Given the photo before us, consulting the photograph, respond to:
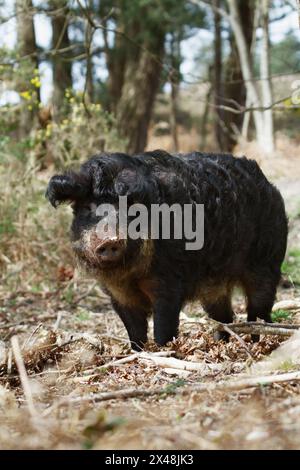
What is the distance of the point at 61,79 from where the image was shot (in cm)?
1662

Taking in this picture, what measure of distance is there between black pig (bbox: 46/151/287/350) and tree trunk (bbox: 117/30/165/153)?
394 inches

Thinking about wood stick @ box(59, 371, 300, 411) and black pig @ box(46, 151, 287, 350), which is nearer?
wood stick @ box(59, 371, 300, 411)

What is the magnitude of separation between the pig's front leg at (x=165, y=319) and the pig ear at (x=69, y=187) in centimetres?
115

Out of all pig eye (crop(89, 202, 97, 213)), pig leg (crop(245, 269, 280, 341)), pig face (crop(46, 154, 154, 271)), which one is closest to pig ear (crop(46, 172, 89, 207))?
pig face (crop(46, 154, 154, 271))

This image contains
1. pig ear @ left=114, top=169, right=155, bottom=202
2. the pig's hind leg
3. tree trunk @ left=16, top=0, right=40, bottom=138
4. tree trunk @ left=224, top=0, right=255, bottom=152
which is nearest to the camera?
pig ear @ left=114, top=169, right=155, bottom=202

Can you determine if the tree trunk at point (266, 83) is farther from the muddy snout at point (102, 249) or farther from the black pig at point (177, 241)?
the muddy snout at point (102, 249)

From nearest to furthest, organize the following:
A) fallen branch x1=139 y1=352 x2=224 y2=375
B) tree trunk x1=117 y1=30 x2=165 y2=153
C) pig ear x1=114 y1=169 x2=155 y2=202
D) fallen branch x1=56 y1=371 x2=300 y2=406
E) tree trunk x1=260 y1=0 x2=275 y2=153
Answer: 1. fallen branch x1=56 y1=371 x2=300 y2=406
2. fallen branch x1=139 y1=352 x2=224 y2=375
3. pig ear x1=114 y1=169 x2=155 y2=202
4. tree trunk x1=117 y1=30 x2=165 y2=153
5. tree trunk x1=260 y1=0 x2=275 y2=153

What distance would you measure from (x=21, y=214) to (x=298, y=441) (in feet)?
26.7

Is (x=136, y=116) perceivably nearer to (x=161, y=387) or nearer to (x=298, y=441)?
(x=161, y=387)

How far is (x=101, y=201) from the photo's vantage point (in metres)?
5.54

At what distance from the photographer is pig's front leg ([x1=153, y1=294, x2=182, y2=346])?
5.61m

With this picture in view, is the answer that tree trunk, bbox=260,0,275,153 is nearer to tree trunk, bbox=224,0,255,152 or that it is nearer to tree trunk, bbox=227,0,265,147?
tree trunk, bbox=227,0,265,147

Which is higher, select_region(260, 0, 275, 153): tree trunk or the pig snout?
select_region(260, 0, 275, 153): tree trunk

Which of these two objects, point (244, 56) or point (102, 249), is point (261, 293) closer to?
point (102, 249)
